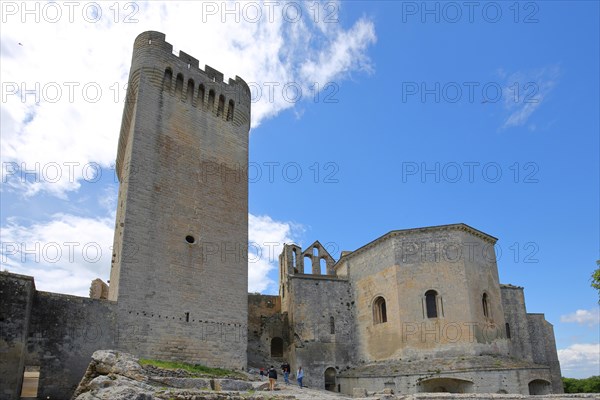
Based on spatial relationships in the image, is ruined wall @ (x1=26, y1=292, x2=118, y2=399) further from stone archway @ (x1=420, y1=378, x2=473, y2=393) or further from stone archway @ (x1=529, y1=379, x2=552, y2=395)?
stone archway @ (x1=529, y1=379, x2=552, y2=395)

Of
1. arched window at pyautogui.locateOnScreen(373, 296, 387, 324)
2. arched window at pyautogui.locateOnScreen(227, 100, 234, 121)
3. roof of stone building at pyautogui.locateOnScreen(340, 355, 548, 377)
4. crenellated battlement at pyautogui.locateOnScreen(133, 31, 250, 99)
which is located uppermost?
crenellated battlement at pyautogui.locateOnScreen(133, 31, 250, 99)

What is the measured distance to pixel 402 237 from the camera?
28.1 m

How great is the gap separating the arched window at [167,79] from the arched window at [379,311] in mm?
16875

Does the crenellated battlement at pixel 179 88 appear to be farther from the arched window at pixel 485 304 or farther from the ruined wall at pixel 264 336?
the arched window at pixel 485 304

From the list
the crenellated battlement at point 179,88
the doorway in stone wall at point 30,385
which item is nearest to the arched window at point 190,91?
the crenellated battlement at point 179,88

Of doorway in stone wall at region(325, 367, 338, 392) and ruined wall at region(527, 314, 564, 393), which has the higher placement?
ruined wall at region(527, 314, 564, 393)

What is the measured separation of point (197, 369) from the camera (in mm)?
19391

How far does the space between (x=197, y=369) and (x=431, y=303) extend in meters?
13.6

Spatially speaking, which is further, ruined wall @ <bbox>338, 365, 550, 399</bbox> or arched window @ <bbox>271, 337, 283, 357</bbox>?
arched window @ <bbox>271, 337, 283, 357</bbox>

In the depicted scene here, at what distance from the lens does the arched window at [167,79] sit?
76.9 feet

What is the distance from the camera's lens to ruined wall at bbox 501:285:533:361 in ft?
96.3

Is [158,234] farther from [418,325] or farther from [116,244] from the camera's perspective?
[418,325]

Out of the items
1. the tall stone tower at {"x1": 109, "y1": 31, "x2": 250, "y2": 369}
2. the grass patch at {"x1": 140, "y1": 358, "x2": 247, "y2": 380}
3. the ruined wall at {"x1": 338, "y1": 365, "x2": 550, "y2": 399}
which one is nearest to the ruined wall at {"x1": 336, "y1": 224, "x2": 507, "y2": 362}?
the ruined wall at {"x1": 338, "y1": 365, "x2": 550, "y2": 399}

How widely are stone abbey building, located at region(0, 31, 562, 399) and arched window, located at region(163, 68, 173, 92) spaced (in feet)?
0.24
